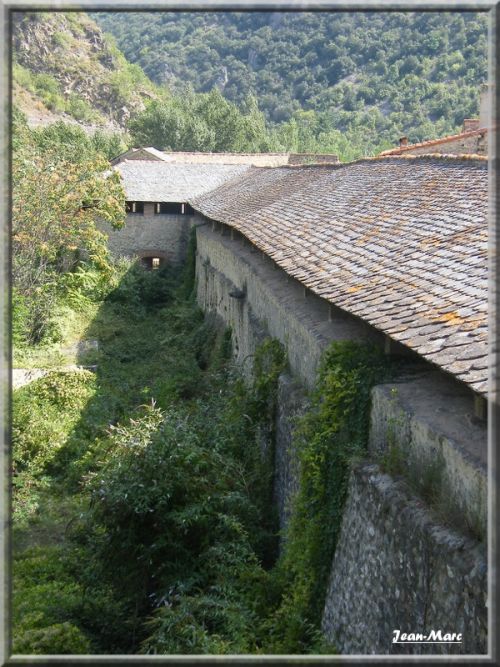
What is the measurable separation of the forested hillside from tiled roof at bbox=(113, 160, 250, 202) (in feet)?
82.9

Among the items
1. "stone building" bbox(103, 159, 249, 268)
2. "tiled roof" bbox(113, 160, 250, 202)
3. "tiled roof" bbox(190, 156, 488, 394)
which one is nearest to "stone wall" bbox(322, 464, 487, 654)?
"tiled roof" bbox(190, 156, 488, 394)

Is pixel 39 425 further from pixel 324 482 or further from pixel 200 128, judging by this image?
pixel 200 128

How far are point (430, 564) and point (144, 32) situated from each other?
3783 inches

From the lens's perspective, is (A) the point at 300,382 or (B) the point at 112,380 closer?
(A) the point at 300,382

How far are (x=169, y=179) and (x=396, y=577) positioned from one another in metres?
27.7

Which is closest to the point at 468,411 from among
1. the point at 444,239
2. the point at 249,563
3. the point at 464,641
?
the point at 464,641

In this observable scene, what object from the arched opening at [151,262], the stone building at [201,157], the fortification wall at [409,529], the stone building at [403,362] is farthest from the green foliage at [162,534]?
the stone building at [201,157]

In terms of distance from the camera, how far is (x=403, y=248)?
747cm

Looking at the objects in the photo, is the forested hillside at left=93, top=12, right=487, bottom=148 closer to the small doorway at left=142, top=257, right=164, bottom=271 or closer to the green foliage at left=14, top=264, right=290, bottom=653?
the small doorway at left=142, top=257, right=164, bottom=271

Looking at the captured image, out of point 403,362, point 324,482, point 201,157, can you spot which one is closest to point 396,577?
point 324,482

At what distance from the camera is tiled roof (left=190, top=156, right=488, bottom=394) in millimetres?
4969

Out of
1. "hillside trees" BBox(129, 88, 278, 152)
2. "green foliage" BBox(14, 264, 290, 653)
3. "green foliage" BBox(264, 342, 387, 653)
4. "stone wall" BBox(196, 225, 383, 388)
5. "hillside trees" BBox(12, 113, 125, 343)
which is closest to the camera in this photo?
"green foliage" BBox(264, 342, 387, 653)

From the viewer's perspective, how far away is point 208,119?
187ft

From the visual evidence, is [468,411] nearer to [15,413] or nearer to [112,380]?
[15,413]
